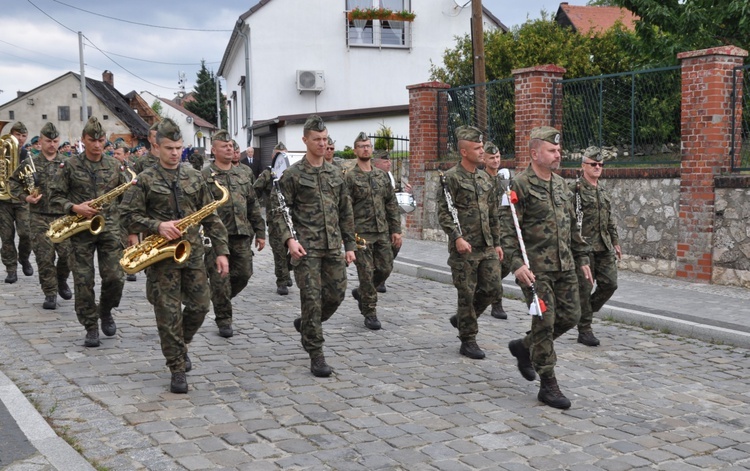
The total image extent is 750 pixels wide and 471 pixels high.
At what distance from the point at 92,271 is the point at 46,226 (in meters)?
2.58

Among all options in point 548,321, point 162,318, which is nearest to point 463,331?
point 548,321

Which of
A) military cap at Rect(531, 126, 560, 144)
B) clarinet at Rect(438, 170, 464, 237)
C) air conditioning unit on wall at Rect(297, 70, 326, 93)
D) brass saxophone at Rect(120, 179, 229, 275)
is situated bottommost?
brass saxophone at Rect(120, 179, 229, 275)

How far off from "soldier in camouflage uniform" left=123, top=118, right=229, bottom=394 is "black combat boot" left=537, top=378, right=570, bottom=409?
2.77 m

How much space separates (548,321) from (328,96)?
2978 centimetres

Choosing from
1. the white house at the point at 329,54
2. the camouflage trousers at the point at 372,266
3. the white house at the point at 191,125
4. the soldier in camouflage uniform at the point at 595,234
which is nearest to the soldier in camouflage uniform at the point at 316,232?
the camouflage trousers at the point at 372,266

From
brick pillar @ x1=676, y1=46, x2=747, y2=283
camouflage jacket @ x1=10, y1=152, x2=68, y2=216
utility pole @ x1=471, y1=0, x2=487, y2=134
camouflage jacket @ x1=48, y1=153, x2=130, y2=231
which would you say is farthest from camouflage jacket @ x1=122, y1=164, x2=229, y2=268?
utility pole @ x1=471, y1=0, x2=487, y2=134

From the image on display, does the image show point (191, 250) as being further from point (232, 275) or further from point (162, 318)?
point (232, 275)

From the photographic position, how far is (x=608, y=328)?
9.00 m

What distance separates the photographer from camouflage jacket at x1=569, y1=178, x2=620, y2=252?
8133mm

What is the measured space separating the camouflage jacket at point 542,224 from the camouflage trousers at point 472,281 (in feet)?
4.33

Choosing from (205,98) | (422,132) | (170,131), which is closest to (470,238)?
(170,131)

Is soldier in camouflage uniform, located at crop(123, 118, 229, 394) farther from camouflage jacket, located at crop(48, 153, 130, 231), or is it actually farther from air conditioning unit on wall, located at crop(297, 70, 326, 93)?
air conditioning unit on wall, located at crop(297, 70, 326, 93)

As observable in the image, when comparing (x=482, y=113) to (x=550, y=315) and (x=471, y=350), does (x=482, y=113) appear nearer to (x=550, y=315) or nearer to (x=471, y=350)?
(x=471, y=350)

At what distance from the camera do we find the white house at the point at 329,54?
3412cm
